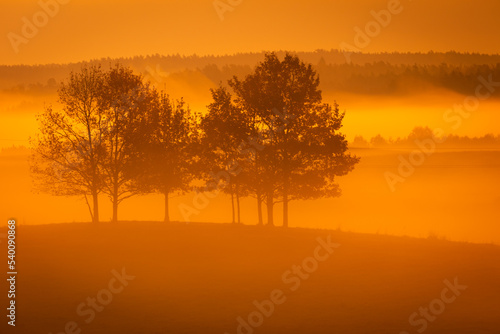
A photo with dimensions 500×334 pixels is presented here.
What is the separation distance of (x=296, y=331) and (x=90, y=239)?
→ 23.6 metres

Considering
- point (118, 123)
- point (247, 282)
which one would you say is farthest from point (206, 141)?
point (247, 282)

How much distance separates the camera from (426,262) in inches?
1832

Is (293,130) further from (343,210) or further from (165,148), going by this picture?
(343,210)

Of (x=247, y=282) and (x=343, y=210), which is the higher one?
(x=343, y=210)

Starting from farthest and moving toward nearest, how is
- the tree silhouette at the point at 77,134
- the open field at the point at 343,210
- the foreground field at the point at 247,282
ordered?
the open field at the point at 343,210, the tree silhouette at the point at 77,134, the foreground field at the point at 247,282

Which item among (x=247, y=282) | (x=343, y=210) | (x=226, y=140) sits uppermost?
(x=226, y=140)

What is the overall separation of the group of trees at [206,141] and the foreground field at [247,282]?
4.20 meters

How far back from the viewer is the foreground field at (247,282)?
33.9 metres

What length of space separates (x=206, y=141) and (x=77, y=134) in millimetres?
10367

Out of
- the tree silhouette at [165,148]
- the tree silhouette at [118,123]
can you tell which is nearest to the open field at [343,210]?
the tree silhouette at [165,148]

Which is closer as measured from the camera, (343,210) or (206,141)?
(206,141)

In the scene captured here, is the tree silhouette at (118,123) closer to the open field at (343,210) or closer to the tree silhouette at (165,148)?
the tree silhouette at (165,148)

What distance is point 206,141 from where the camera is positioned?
204 feet

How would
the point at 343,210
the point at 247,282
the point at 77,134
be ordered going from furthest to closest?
the point at 343,210
the point at 77,134
the point at 247,282
